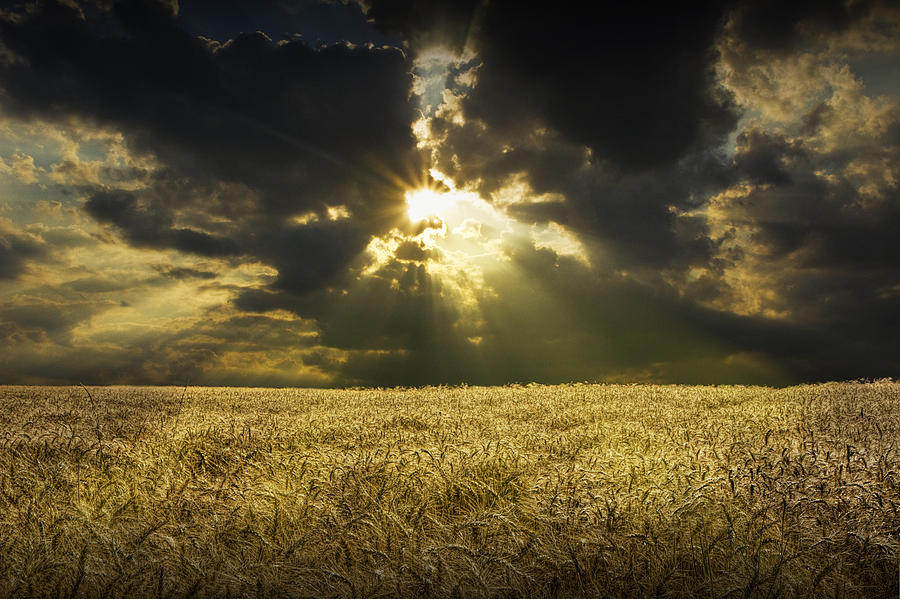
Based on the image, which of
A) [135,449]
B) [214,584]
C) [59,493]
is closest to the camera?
[214,584]

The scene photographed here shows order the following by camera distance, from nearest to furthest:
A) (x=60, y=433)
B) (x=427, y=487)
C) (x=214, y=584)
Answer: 1. (x=214, y=584)
2. (x=427, y=487)
3. (x=60, y=433)

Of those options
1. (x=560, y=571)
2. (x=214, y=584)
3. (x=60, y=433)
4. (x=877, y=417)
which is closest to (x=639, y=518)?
(x=560, y=571)

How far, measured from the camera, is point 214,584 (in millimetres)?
3488

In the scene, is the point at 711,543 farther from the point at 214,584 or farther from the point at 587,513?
the point at 214,584

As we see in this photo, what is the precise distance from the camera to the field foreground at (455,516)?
11.5 feet

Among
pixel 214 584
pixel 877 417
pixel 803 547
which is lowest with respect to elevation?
pixel 214 584

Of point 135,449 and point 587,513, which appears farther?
point 135,449

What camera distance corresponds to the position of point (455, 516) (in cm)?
482

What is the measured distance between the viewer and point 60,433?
8.57 m

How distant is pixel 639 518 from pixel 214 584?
10.6 ft

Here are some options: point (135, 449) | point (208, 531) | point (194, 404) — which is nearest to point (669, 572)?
point (208, 531)

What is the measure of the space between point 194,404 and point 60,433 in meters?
7.48

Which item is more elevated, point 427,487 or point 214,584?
point 427,487

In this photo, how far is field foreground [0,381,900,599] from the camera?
3514 mm
